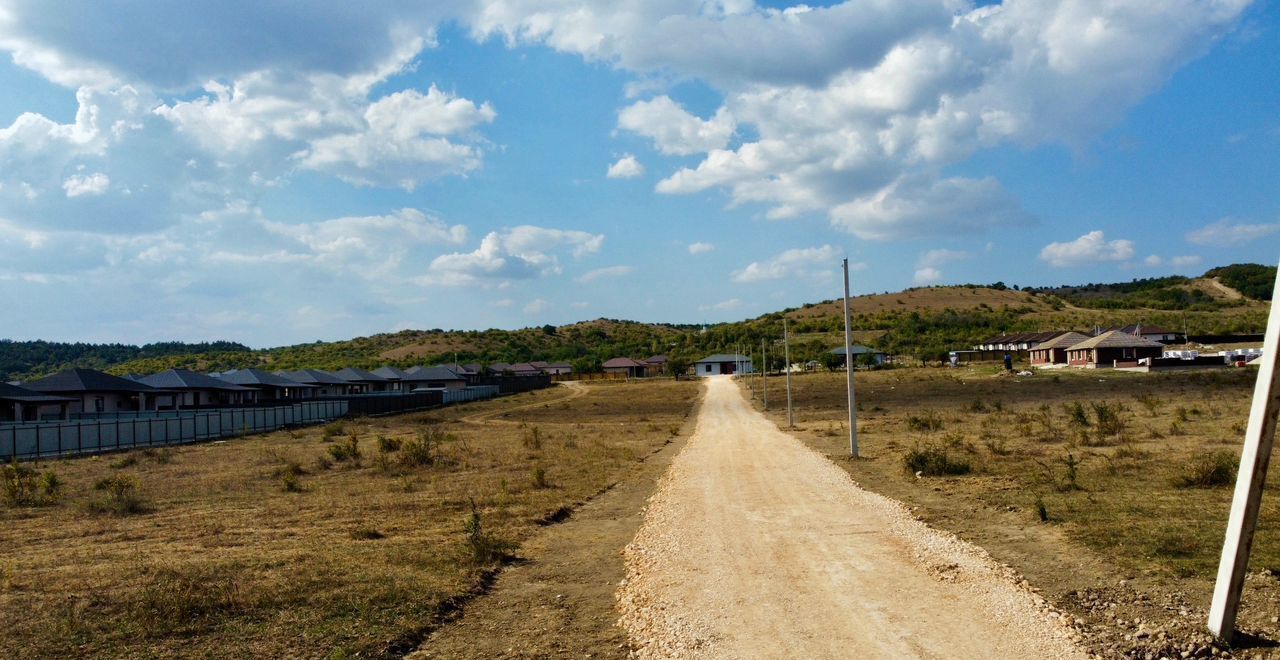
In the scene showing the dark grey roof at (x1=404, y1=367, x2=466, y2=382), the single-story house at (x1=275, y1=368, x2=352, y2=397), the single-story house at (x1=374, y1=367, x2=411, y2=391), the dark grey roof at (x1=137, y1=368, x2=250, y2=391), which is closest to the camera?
the dark grey roof at (x1=137, y1=368, x2=250, y2=391)

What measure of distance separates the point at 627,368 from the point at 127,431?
103m

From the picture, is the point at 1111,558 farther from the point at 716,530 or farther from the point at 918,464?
the point at 918,464

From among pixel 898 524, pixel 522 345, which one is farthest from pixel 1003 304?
pixel 898 524

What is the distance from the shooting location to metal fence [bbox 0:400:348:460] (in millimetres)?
35438

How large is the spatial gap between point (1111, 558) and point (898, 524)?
140 inches

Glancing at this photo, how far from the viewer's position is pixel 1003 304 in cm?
18025

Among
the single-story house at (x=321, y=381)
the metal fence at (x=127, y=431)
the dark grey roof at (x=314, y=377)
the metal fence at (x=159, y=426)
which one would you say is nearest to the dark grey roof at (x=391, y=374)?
the single-story house at (x=321, y=381)

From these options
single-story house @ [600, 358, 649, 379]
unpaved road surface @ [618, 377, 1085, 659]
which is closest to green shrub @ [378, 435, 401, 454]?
unpaved road surface @ [618, 377, 1085, 659]

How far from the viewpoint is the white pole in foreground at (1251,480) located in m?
6.45

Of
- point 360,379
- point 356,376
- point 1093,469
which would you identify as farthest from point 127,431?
point 356,376

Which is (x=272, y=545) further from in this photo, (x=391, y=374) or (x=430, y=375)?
(x=391, y=374)

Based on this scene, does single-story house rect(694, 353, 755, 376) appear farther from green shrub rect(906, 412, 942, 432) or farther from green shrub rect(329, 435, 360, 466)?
green shrub rect(329, 435, 360, 466)

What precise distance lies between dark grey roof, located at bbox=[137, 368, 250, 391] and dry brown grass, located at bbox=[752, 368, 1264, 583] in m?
46.9

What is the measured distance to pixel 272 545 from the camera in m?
13.3
